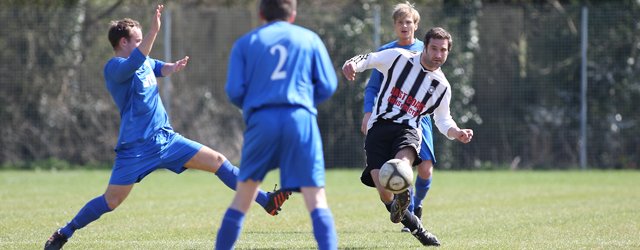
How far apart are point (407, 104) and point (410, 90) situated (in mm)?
128

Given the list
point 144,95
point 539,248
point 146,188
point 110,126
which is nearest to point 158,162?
point 144,95


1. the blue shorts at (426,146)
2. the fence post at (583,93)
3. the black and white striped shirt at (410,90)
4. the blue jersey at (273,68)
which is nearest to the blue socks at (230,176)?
the black and white striped shirt at (410,90)

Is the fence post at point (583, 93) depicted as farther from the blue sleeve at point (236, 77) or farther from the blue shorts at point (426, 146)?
the blue sleeve at point (236, 77)

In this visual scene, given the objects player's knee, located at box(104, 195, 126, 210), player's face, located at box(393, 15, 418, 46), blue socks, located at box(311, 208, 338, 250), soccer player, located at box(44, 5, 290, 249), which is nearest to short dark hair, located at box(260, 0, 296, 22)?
blue socks, located at box(311, 208, 338, 250)

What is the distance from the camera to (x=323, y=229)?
5.33 metres

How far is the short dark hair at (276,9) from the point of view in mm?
5430

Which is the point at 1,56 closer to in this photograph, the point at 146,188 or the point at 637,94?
the point at 146,188

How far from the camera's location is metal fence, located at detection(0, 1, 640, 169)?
17.0 meters

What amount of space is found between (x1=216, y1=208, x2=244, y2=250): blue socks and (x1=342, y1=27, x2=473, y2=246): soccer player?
1.91m

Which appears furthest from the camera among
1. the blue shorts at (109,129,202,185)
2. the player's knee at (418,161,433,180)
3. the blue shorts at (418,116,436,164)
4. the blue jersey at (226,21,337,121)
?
the player's knee at (418,161,433,180)

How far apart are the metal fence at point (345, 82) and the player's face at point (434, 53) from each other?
9.78m

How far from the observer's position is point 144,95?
717 centimetres

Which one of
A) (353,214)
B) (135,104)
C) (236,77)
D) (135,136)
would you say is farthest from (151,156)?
(353,214)

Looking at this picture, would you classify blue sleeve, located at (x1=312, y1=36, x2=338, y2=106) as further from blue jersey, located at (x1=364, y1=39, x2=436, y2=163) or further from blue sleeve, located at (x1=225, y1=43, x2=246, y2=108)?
blue jersey, located at (x1=364, y1=39, x2=436, y2=163)
